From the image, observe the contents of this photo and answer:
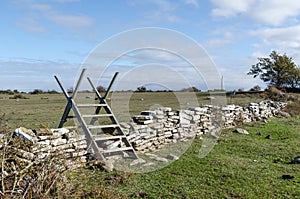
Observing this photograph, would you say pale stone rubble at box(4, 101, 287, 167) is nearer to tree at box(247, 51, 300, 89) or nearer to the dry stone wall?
the dry stone wall

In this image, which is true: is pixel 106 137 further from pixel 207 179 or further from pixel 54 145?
pixel 207 179

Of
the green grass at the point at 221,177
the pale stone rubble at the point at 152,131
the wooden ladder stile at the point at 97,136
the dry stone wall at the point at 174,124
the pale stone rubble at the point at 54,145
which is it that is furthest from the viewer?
the dry stone wall at the point at 174,124

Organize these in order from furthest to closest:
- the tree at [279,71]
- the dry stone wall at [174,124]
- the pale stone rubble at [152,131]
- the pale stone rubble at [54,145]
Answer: the tree at [279,71]
the dry stone wall at [174,124]
the pale stone rubble at [152,131]
the pale stone rubble at [54,145]

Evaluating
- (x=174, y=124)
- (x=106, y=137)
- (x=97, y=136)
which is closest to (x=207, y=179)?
(x=106, y=137)

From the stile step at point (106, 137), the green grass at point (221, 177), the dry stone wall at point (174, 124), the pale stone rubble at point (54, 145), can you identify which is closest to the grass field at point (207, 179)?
the green grass at point (221, 177)

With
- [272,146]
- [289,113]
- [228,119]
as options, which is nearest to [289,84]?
[289,113]

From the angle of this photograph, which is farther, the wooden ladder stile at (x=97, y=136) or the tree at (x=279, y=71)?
the tree at (x=279, y=71)

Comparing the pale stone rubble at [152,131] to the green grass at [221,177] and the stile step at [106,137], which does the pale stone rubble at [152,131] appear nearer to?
the stile step at [106,137]

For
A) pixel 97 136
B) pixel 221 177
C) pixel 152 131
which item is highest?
pixel 97 136

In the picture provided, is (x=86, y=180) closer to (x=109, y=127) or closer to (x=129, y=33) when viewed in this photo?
(x=109, y=127)

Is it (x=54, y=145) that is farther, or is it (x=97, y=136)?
(x=97, y=136)

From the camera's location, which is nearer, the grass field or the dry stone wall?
the grass field

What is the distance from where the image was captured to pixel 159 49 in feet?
26.5

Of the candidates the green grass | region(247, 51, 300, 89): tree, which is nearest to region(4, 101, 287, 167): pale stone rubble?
the green grass
